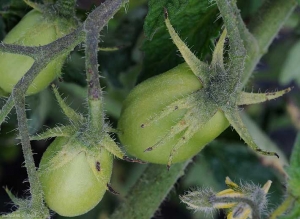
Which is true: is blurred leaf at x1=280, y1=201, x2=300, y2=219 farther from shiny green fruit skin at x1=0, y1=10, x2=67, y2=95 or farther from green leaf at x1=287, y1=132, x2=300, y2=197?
shiny green fruit skin at x1=0, y1=10, x2=67, y2=95

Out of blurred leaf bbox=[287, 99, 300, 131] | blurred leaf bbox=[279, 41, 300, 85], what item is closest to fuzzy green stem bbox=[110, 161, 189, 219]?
blurred leaf bbox=[279, 41, 300, 85]

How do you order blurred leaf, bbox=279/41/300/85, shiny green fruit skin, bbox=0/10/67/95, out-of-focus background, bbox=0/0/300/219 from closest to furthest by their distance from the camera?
1. shiny green fruit skin, bbox=0/10/67/95
2. out-of-focus background, bbox=0/0/300/219
3. blurred leaf, bbox=279/41/300/85

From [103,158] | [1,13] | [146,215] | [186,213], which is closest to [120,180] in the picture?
[186,213]

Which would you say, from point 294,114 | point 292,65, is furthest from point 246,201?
point 294,114

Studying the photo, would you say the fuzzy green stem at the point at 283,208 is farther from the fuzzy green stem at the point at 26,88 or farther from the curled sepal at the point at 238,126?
the fuzzy green stem at the point at 26,88

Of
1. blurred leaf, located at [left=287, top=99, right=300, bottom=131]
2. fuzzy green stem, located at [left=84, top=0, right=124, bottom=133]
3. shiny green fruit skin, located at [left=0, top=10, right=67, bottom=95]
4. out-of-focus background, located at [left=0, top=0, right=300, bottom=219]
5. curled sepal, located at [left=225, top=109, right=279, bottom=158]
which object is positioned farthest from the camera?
blurred leaf, located at [left=287, top=99, right=300, bottom=131]

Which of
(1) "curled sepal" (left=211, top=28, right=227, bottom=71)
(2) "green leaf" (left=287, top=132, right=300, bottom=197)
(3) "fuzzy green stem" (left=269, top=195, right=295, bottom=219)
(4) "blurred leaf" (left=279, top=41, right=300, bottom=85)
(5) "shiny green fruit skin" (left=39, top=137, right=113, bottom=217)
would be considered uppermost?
(1) "curled sepal" (left=211, top=28, right=227, bottom=71)

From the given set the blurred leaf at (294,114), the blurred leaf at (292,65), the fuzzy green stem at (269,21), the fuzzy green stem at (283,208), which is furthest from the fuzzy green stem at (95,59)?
the blurred leaf at (294,114)

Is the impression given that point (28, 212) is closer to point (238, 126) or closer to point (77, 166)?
point (77, 166)
